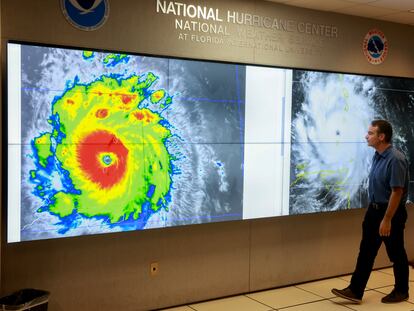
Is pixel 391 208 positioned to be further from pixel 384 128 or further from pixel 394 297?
pixel 394 297

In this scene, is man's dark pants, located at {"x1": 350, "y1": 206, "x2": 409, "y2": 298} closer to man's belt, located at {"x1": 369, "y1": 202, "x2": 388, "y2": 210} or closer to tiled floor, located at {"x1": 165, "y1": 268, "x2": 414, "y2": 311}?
man's belt, located at {"x1": 369, "y1": 202, "x2": 388, "y2": 210}

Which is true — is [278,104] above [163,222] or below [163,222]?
above

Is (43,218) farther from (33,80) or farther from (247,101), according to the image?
(247,101)

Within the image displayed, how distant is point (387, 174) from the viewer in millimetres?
4566

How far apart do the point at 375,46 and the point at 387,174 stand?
1581mm

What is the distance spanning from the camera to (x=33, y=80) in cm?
360

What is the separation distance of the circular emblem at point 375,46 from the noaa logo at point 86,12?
2718 millimetres

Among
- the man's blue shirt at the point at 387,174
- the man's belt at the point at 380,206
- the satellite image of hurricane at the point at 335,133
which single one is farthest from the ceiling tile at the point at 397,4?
the man's belt at the point at 380,206

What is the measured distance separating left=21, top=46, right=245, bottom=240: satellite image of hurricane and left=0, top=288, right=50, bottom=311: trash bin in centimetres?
38

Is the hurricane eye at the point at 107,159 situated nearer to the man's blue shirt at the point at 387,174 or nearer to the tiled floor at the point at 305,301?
the tiled floor at the point at 305,301

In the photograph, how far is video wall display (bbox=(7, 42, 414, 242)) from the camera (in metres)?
3.64

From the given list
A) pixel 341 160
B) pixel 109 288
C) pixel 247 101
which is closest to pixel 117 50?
pixel 247 101

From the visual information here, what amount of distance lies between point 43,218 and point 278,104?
215 centimetres

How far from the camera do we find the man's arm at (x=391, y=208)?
448 centimetres
